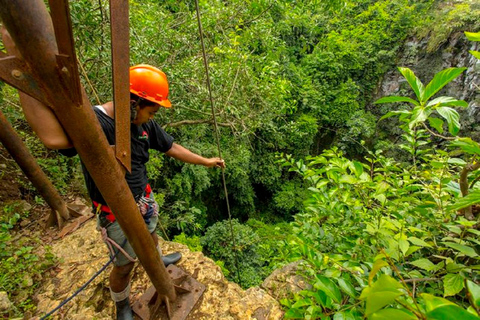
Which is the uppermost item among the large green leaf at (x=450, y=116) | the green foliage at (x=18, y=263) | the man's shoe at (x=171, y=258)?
the large green leaf at (x=450, y=116)

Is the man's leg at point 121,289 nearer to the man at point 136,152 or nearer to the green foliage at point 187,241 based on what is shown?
the man at point 136,152

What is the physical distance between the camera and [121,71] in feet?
2.89

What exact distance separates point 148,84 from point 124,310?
5.66 feet

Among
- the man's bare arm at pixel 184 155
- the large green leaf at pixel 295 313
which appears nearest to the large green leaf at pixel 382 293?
the large green leaf at pixel 295 313

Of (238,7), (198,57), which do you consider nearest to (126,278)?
(198,57)

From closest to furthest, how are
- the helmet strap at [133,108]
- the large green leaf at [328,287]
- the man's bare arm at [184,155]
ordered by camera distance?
the large green leaf at [328,287] < the helmet strap at [133,108] < the man's bare arm at [184,155]

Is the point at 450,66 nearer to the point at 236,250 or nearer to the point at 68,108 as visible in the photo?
the point at 236,250

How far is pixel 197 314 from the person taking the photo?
5.75ft

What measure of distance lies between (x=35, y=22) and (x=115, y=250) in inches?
57.9

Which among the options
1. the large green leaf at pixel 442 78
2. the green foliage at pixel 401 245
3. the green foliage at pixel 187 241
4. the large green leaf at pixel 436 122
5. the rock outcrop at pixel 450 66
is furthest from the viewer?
the rock outcrop at pixel 450 66

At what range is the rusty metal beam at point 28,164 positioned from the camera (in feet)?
7.00

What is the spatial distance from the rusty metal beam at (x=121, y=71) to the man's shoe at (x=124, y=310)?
4.53ft

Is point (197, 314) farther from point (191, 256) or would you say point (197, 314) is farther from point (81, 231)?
point (81, 231)

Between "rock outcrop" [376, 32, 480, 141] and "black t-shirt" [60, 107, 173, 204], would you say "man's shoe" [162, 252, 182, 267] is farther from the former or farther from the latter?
"rock outcrop" [376, 32, 480, 141]
